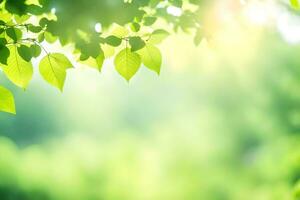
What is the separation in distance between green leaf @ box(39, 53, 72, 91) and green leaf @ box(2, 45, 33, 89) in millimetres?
34

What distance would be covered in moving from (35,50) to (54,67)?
0.06 metres

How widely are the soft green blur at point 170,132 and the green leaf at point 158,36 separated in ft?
27.6

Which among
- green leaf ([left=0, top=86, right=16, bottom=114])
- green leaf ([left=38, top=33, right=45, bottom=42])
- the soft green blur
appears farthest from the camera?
the soft green blur

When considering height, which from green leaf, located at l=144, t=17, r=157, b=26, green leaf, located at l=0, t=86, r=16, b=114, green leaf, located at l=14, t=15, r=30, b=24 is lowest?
green leaf, located at l=0, t=86, r=16, b=114

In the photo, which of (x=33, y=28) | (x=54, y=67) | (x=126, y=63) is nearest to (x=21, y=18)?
(x=33, y=28)

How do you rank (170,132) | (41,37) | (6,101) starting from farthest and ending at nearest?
(170,132) → (41,37) → (6,101)

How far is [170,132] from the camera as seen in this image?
1373 centimetres

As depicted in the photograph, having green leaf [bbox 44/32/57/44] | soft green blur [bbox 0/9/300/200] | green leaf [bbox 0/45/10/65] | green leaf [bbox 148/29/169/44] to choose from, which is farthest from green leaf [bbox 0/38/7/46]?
soft green blur [bbox 0/9/300/200]

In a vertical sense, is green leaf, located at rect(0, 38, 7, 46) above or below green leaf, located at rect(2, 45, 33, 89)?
above

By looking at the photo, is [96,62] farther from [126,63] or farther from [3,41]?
[3,41]

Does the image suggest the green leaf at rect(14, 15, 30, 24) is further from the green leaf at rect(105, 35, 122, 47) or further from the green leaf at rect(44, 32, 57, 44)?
the green leaf at rect(105, 35, 122, 47)

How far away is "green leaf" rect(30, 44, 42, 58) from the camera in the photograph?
1.17m

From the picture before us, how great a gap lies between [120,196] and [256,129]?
4.23 meters

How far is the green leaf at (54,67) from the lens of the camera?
117 centimetres
